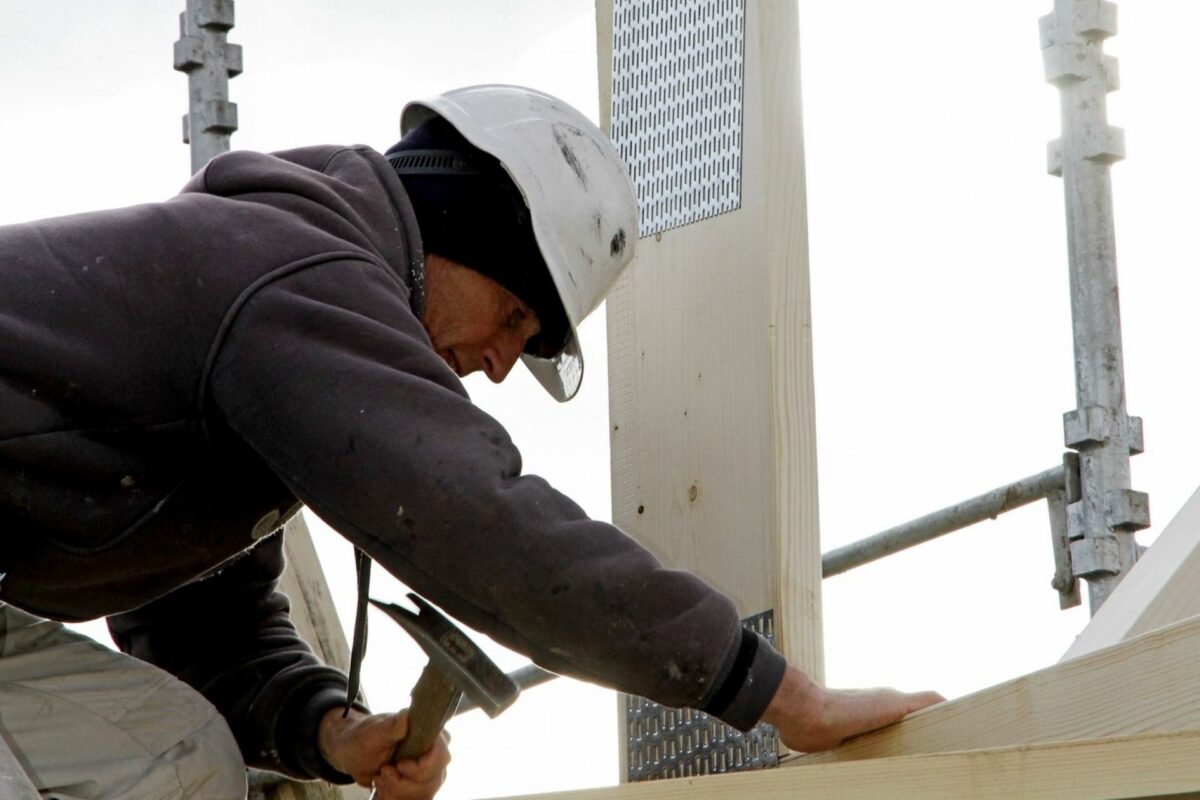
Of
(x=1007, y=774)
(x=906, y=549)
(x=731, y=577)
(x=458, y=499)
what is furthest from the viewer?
(x=906, y=549)

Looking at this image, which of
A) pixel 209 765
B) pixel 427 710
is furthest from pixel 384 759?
pixel 209 765

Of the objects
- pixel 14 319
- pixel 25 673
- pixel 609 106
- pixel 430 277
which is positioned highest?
pixel 609 106

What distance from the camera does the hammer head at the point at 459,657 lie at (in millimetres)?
2217

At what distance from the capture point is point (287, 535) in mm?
3061

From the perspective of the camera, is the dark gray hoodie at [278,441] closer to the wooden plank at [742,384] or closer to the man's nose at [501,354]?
the man's nose at [501,354]

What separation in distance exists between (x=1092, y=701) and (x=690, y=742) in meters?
1.03

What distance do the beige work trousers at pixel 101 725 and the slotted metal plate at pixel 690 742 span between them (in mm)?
715

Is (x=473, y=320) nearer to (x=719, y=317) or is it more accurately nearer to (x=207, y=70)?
(x=719, y=317)

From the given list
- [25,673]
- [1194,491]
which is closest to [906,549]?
[1194,491]

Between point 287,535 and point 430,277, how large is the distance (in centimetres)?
77

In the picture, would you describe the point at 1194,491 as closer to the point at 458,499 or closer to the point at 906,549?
the point at 458,499

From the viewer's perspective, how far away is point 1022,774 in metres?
1.67

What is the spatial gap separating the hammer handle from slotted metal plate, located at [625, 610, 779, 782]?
16.1 inches

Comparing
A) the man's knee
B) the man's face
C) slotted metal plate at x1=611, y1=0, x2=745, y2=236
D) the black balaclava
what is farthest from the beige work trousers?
slotted metal plate at x1=611, y1=0, x2=745, y2=236
